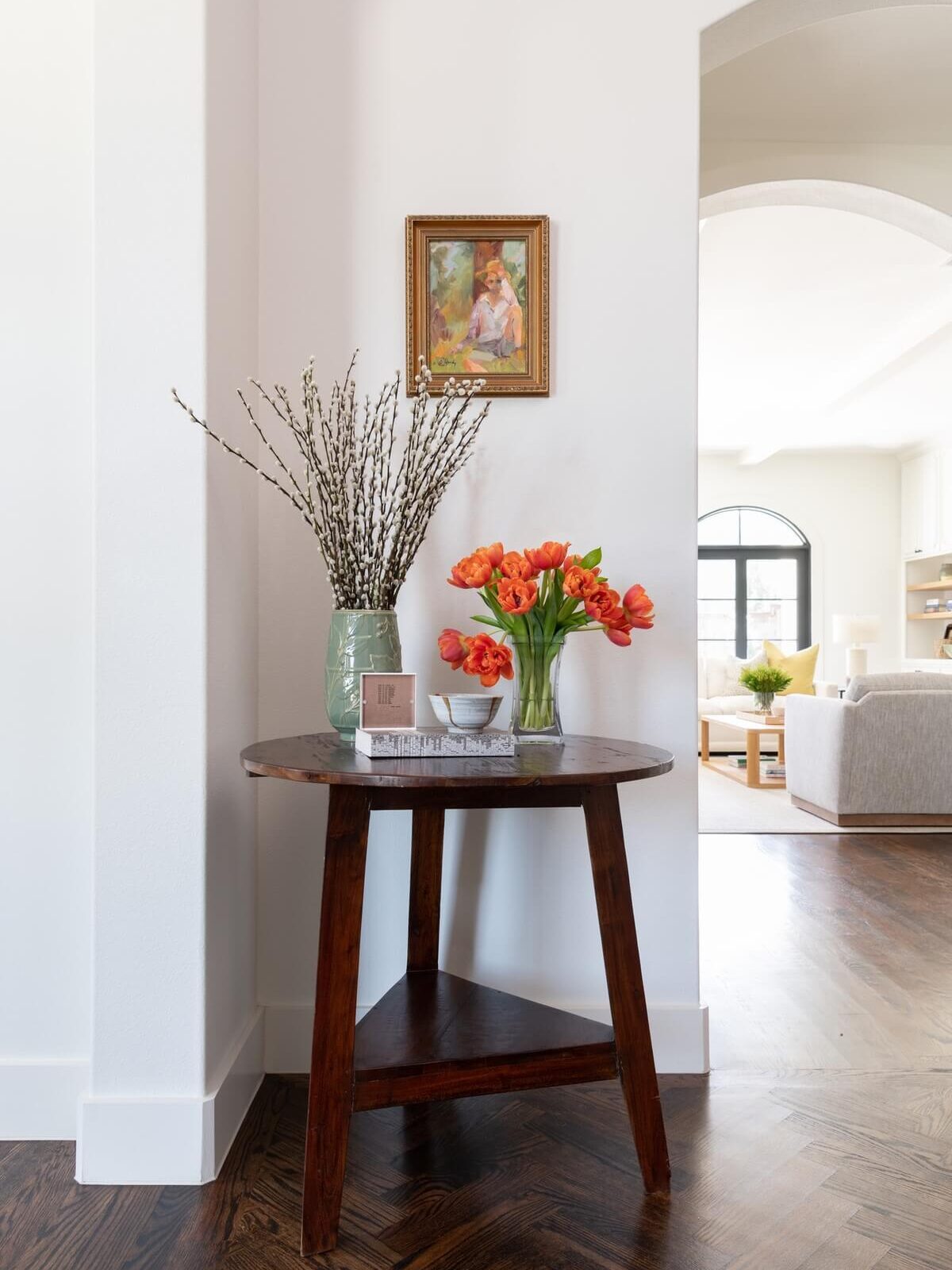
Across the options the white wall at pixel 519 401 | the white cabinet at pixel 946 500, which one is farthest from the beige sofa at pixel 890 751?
the white cabinet at pixel 946 500

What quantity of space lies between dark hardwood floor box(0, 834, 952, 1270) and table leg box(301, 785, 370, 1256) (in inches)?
2.8

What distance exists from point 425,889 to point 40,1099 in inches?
30.8

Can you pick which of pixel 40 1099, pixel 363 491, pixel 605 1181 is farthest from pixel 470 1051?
pixel 363 491

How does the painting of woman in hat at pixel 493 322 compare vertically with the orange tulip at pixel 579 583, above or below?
above

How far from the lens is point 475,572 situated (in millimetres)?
1559

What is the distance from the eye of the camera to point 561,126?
1.95 meters

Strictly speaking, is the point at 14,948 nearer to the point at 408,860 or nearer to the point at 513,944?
the point at 408,860

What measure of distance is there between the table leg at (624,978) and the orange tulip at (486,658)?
0.26 m

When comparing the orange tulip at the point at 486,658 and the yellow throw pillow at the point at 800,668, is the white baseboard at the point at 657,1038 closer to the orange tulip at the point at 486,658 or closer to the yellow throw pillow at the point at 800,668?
the orange tulip at the point at 486,658

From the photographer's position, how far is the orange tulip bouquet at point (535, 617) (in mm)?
1548

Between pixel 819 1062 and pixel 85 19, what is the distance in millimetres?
2545

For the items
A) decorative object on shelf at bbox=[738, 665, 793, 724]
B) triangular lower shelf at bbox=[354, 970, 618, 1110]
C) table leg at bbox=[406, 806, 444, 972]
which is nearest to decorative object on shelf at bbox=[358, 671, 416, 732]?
table leg at bbox=[406, 806, 444, 972]

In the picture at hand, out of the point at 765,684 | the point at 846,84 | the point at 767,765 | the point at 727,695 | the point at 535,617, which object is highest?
the point at 846,84

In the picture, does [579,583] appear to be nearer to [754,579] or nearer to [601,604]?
[601,604]
